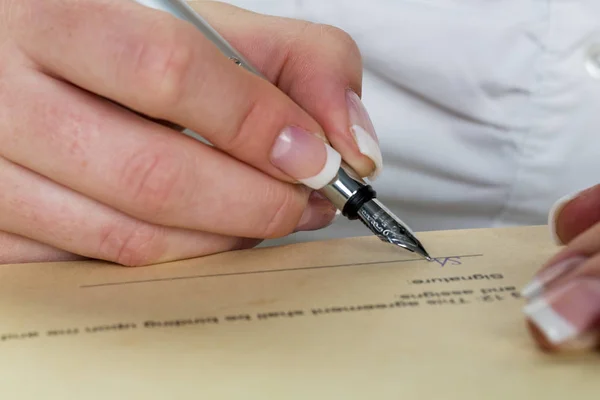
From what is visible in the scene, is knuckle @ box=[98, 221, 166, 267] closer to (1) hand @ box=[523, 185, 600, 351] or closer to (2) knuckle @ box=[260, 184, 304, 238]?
(2) knuckle @ box=[260, 184, 304, 238]

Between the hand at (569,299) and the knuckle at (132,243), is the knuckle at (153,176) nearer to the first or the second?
the knuckle at (132,243)

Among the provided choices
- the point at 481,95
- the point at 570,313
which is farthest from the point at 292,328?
the point at 481,95

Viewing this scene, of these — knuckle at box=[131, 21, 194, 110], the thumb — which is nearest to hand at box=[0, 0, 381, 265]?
knuckle at box=[131, 21, 194, 110]

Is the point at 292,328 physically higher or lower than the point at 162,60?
lower

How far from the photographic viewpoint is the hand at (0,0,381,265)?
1.02ft

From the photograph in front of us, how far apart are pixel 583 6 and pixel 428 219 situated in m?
0.20

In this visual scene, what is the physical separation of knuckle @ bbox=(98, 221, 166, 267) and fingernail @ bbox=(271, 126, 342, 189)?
80 millimetres

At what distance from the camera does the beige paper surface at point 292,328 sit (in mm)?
221

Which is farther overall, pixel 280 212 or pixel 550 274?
pixel 280 212

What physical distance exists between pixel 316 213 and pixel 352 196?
5cm

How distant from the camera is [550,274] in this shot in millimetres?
265

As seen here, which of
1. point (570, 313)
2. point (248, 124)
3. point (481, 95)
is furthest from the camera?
point (481, 95)

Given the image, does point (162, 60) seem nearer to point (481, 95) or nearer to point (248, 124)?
point (248, 124)

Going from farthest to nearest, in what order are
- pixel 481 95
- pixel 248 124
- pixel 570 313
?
pixel 481 95 → pixel 248 124 → pixel 570 313
